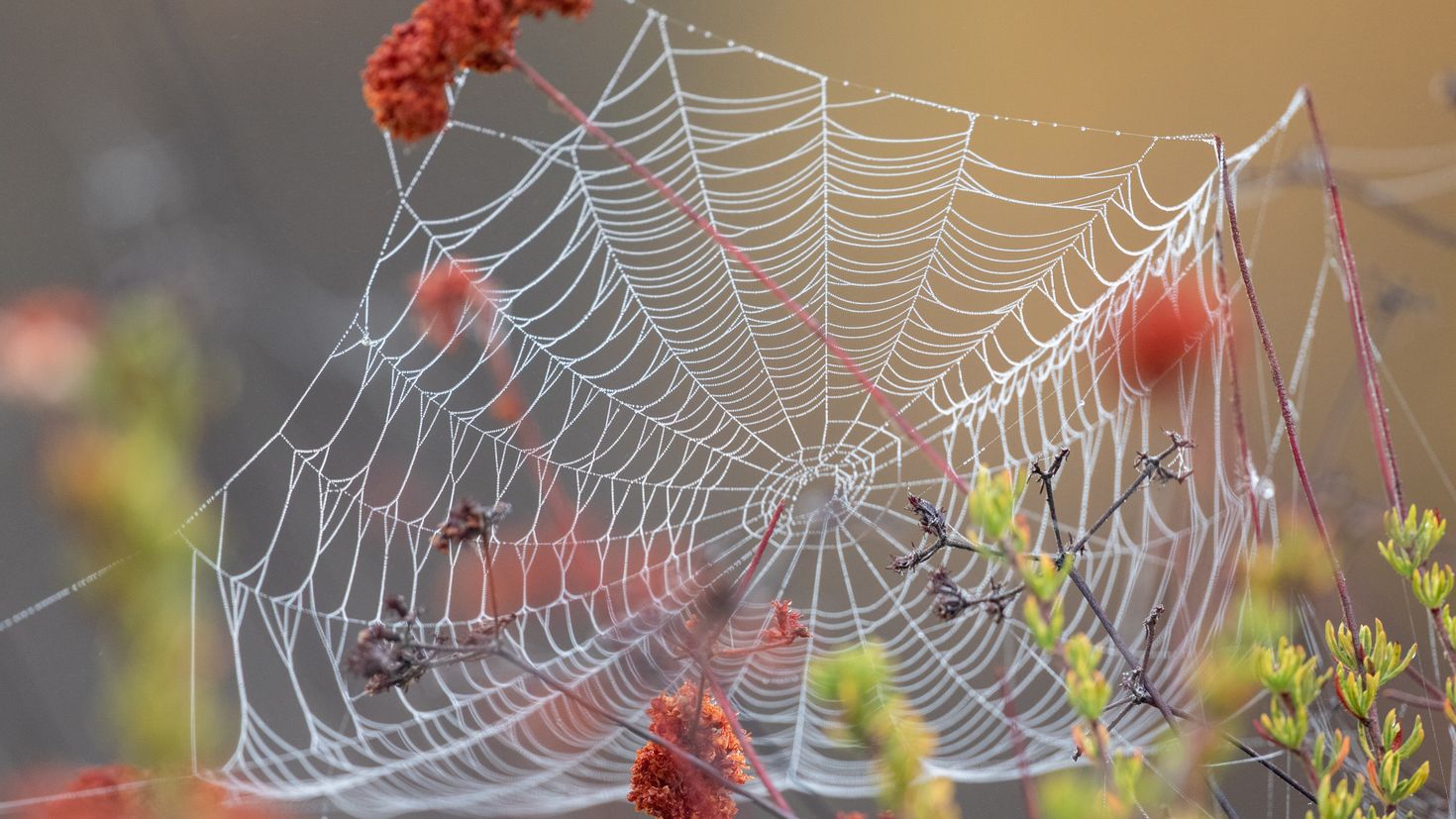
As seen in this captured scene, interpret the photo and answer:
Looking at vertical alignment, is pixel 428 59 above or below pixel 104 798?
above

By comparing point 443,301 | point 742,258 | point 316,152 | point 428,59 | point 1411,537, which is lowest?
point 1411,537

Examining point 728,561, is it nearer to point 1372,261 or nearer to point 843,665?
point 843,665

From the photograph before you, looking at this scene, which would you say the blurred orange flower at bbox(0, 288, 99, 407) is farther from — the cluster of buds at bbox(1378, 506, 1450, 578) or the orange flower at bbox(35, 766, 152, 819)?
the cluster of buds at bbox(1378, 506, 1450, 578)

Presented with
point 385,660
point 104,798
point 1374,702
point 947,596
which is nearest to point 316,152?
point 104,798

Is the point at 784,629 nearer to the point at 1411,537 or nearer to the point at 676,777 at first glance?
the point at 676,777

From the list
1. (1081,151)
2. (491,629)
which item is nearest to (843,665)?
(491,629)

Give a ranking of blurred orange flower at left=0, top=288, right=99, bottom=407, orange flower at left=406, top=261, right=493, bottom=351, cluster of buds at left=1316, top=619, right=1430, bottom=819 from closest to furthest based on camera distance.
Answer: cluster of buds at left=1316, top=619, right=1430, bottom=819 → blurred orange flower at left=0, top=288, right=99, bottom=407 → orange flower at left=406, top=261, right=493, bottom=351

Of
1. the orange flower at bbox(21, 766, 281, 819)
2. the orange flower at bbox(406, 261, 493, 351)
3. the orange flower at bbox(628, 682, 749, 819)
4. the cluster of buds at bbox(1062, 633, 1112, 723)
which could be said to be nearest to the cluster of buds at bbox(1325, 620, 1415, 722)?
the cluster of buds at bbox(1062, 633, 1112, 723)
